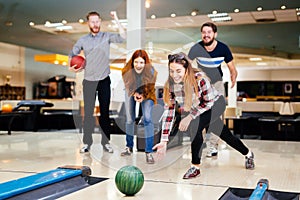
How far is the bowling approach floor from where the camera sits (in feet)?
8.50

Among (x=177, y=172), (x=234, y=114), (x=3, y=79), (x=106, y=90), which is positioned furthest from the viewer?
(x=3, y=79)

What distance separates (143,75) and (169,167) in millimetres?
907

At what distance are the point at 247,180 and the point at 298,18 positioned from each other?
6208 millimetres

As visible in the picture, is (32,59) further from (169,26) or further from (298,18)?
(298,18)

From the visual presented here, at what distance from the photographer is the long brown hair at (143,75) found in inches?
145

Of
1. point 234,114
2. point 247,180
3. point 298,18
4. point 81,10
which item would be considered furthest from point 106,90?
point 298,18

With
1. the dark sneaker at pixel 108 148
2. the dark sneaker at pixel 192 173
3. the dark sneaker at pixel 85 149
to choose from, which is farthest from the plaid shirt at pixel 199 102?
the dark sneaker at pixel 85 149

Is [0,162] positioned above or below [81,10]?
below

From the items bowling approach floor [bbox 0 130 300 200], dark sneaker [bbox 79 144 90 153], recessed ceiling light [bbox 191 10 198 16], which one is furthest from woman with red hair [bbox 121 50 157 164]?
recessed ceiling light [bbox 191 10 198 16]

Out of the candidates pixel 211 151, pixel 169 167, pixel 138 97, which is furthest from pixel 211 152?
pixel 138 97

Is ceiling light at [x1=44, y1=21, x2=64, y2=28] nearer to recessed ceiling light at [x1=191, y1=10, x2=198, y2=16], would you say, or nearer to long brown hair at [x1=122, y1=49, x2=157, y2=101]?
recessed ceiling light at [x1=191, y1=10, x2=198, y2=16]

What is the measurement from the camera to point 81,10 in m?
7.86

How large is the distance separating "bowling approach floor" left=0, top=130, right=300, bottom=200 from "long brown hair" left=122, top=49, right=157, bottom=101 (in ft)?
2.42

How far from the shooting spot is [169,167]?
11.7 feet
